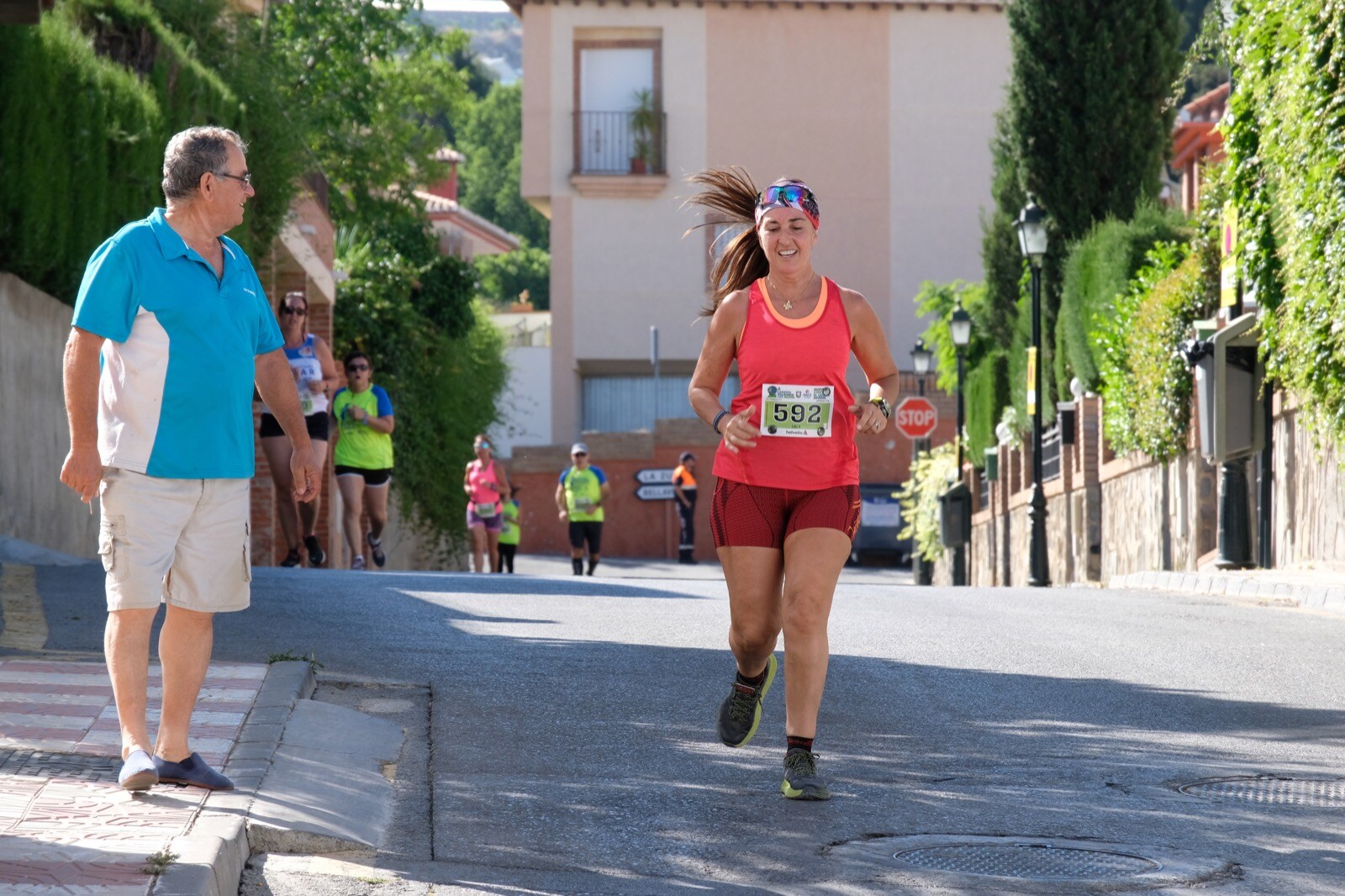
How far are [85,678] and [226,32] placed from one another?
48.3 feet

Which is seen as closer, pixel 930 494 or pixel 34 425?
pixel 34 425

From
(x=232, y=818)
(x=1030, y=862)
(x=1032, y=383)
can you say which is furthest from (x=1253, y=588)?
(x=232, y=818)

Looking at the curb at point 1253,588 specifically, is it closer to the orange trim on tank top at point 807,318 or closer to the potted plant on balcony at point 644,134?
the orange trim on tank top at point 807,318

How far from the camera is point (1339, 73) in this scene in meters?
13.0

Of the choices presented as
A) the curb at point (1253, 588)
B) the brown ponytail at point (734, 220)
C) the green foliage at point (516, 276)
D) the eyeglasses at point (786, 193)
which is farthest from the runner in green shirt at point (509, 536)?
the green foliage at point (516, 276)

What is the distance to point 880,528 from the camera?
43094mm

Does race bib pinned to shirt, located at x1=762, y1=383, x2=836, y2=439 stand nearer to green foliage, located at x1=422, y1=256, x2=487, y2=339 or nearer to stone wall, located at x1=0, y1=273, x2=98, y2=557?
stone wall, located at x1=0, y1=273, x2=98, y2=557

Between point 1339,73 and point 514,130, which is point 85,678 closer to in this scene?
point 1339,73

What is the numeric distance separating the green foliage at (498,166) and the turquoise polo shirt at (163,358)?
89187 mm

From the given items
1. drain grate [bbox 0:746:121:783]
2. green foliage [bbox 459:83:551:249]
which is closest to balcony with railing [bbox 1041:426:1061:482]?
drain grate [bbox 0:746:121:783]

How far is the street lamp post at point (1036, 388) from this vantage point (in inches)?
873

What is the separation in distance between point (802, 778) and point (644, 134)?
43227 mm

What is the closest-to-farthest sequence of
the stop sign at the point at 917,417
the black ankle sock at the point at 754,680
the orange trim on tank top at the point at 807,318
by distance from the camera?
the orange trim on tank top at the point at 807,318, the black ankle sock at the point at 754,680, the stop sign at the point at 917,417

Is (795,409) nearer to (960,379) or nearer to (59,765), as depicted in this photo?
(59,765)
